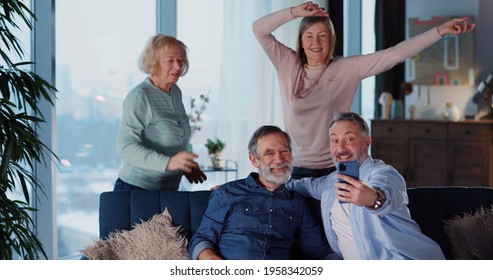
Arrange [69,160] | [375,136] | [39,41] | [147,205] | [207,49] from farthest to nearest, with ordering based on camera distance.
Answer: [375,136] → [207,49] → [69,160] → [39,41] → [147,205]

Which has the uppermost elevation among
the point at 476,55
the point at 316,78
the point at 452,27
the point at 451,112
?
the point at 476,55

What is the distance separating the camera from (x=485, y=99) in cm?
679

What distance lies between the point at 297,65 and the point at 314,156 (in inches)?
17.4

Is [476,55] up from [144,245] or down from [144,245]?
up

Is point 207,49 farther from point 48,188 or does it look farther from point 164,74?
point 164,74

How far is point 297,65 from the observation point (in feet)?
11.5

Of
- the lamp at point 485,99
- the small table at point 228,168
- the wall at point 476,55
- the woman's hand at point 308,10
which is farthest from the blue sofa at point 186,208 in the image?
the wall at point 476,55

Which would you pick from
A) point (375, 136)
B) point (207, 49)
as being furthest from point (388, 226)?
point (375, 136)

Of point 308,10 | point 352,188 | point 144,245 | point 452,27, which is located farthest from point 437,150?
point 352,188

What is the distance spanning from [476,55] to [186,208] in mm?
4664

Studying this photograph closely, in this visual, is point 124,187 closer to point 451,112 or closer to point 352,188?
point 352,188

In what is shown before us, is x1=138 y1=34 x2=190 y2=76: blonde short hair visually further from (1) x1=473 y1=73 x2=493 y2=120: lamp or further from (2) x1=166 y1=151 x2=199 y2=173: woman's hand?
(1) x1=473 y1=73 x2=493 y2=120: lamp

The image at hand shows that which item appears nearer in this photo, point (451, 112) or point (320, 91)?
point (320, 91)

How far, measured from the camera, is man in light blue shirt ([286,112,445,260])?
2578 mm
